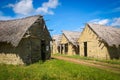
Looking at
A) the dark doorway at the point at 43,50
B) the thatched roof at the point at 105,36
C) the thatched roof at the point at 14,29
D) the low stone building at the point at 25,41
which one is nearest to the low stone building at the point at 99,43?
the thatched roof at the point at 105,36

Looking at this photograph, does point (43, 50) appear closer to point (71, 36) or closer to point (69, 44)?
point (69, 44)

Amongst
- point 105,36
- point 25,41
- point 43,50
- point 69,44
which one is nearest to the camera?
point 25,41

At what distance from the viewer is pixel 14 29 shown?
22.0 metres

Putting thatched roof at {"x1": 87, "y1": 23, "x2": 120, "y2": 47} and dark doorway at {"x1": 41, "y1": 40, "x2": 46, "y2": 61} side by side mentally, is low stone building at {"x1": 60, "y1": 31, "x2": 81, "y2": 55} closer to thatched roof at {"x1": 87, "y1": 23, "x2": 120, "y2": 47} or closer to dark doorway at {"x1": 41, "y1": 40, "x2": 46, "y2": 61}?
thatched roof at {"x1": 87, "y1": 23, "x2": 120, "y2": 47}

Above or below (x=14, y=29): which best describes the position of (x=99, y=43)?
below

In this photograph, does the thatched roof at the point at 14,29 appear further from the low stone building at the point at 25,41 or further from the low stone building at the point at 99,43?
the low stone building at the point at 99,43

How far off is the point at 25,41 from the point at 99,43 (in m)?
12.1

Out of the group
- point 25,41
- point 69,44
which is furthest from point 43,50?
point 69,44

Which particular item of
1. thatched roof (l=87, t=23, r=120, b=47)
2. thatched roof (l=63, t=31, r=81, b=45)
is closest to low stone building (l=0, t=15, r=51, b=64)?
thatched roof (l=87, t=23, r=120, b=47)

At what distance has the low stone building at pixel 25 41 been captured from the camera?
20.3 metres

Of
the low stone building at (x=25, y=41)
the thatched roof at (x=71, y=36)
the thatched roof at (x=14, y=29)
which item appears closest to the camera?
the thatched roof at (x=14, y=29)

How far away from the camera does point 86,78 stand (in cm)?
1330

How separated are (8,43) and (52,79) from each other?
983 cm

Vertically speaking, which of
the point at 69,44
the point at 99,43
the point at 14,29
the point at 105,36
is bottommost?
the point at 99,43
